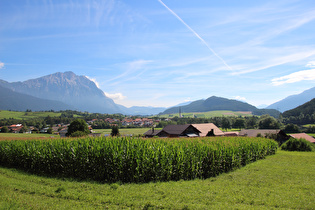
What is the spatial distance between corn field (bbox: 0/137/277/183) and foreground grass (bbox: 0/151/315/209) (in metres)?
1.03

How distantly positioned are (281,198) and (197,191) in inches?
140

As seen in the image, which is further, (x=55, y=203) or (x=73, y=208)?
(x=55, y=203)

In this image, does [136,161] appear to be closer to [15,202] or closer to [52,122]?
[15,202]

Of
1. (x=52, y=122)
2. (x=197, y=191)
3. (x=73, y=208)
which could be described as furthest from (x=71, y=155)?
(x=52, y=122)

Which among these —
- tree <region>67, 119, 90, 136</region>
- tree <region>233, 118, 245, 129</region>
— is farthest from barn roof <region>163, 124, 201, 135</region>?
tree <region>233, 118, 245, 129</region>

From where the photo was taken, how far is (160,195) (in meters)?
8.99

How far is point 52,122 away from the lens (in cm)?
14088

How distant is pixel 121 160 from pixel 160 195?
3.53m

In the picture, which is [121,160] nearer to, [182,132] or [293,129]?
[182,132]

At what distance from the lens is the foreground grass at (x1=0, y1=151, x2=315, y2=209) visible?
7890mm

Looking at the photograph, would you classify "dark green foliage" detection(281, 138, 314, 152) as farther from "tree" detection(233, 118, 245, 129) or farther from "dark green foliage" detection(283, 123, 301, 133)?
"tree" detection(233, 118, 245, 129)

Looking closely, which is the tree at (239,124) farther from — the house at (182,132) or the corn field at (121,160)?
the corn field at (121,160)

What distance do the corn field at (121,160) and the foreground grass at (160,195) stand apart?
1.03 metres

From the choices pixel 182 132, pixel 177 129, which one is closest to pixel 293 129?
pixel 177 129
